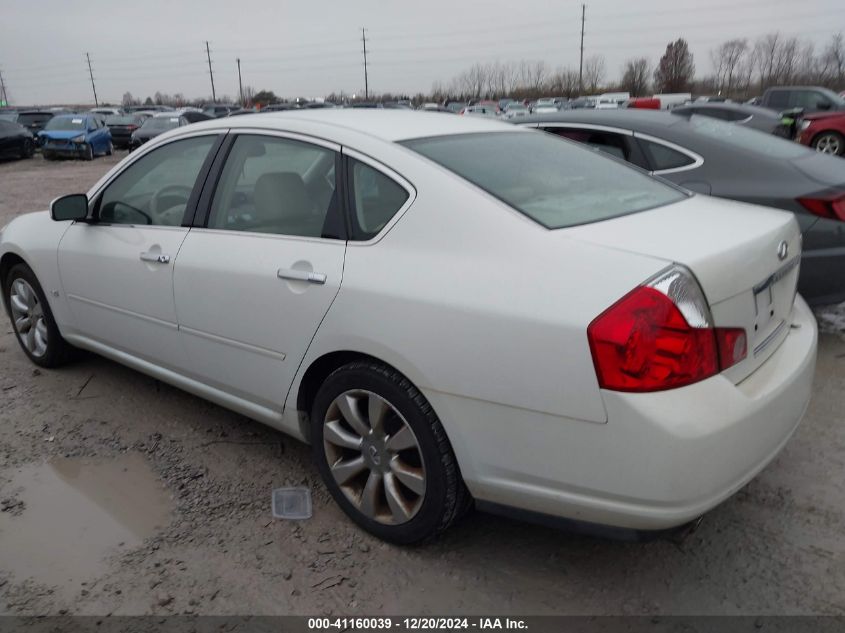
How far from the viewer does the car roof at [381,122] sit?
2883 mm

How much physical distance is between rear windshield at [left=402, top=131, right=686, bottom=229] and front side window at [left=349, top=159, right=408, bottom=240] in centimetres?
19

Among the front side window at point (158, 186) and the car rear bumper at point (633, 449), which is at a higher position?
the front side window at point (158, 186)

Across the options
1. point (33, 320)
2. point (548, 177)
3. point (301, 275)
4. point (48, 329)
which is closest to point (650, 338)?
point (548, 177)

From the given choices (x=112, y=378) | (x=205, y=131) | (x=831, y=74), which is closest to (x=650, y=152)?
(x=205, y=131)

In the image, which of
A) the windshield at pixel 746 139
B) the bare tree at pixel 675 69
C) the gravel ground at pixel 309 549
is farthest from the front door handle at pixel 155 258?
the bare tree at pixel 675 69

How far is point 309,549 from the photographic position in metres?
2.71

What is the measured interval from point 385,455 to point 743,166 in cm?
321

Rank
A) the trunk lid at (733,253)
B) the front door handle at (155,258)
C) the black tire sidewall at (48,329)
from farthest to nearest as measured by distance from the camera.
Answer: the black tire sidewall at (48,329) → the front door handle at (155,258) → the trunk lid at (733,253)

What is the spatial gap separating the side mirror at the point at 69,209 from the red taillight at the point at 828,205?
4.10m

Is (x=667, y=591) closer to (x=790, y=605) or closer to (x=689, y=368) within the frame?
(x=790, y=605)

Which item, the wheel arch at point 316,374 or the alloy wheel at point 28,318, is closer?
the wheel arch at point 316,374

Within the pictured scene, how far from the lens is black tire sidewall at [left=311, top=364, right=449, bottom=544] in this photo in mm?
2389

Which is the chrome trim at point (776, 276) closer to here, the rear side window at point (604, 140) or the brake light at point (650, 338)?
the brake light at point (650, 338)

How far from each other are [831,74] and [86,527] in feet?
251
